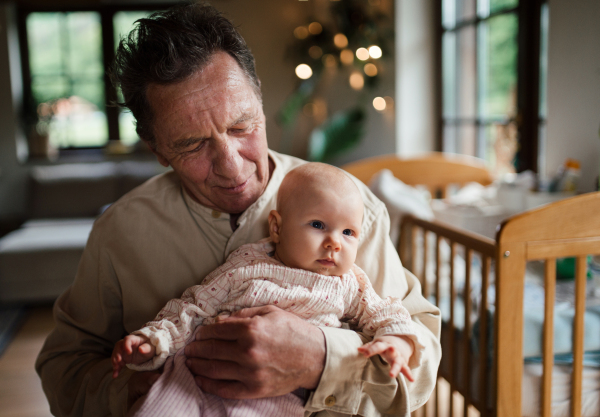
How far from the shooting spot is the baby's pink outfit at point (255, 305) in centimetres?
93

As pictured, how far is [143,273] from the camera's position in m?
1.18

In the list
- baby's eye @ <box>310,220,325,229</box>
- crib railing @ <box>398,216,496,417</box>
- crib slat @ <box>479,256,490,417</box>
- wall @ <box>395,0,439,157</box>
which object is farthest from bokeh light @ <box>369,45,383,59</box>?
baby's eye @ <box>310,220,325,229</box>

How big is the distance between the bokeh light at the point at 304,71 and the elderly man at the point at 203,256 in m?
4.04

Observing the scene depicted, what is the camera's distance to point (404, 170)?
3527mm

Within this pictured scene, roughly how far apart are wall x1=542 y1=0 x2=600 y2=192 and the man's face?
1.82 m

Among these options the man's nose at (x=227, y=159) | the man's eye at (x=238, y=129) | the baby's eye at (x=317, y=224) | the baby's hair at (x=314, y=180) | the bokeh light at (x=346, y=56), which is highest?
the bokeh light at (x=346, y=56)

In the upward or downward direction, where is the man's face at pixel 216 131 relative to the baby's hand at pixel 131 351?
upward

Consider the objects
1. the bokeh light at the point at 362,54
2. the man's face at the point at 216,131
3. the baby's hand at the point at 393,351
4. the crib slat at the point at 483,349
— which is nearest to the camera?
the baby's hand at the point at 393,351

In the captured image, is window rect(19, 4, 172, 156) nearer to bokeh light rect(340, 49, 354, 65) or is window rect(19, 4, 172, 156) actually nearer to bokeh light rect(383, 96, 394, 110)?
bokeh light rect(340, 49, 354, 65)

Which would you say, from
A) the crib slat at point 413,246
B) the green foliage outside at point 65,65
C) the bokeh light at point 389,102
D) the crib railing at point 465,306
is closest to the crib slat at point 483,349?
the crib railing at point 465,306

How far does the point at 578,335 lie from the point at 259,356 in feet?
3.54

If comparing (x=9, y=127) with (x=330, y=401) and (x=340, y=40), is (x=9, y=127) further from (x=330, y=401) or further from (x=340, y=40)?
(x=330, y=401)

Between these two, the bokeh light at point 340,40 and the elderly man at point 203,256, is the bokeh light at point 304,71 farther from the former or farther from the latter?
the elderly man at point 203,256

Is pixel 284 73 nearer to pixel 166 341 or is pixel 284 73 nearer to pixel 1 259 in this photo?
pixel 1 259
